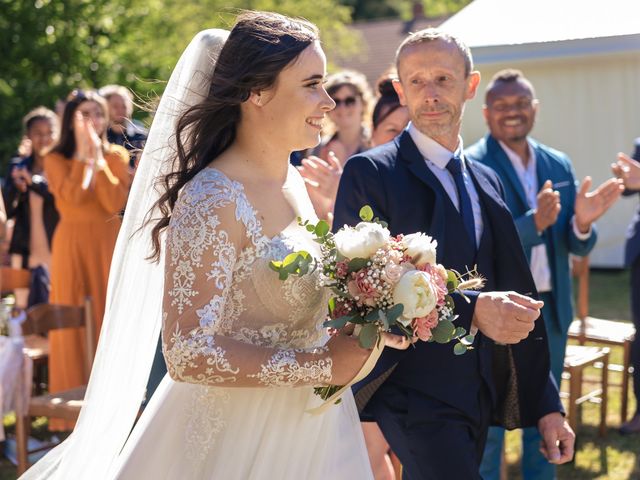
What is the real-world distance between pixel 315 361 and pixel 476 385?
0.98 m

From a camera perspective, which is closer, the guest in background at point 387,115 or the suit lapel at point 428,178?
the suit lapel at point 428,178

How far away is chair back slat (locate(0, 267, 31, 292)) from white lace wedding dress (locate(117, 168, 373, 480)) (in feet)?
15.5

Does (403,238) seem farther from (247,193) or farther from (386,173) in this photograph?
(386,173)

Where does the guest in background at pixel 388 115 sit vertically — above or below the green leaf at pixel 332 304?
above

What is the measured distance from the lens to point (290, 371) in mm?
2674

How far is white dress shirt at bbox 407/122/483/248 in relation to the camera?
3.62 m

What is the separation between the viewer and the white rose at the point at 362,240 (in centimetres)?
271

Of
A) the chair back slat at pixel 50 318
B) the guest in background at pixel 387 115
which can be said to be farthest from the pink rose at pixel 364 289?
the chair back slat at pixel 50 318

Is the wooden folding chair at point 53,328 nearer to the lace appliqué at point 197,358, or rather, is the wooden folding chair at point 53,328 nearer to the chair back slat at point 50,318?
the chair back slat at point 50,318

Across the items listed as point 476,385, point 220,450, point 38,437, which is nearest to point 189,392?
point 220,450

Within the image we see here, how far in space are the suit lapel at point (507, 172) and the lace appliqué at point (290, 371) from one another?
299 centimetres

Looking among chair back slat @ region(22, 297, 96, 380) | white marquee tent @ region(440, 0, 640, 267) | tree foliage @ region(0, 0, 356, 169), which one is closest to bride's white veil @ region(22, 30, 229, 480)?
chair back slat @ region(22, 297, 96, 380)

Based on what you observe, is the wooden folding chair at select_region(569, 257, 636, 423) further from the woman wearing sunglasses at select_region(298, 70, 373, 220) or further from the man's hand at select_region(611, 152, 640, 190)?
the woman wearing sunglasses at select_region(298, 70, 373, 220)

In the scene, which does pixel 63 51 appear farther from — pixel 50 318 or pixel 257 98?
pixel 257 98
